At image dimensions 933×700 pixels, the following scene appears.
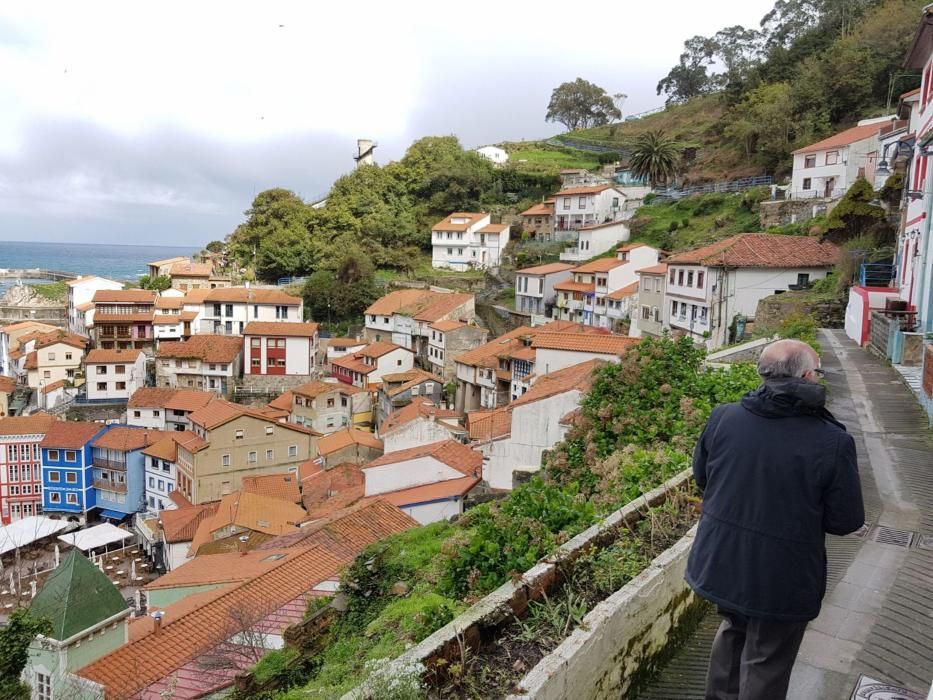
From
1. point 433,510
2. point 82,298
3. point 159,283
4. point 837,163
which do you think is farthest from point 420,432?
point 82,298

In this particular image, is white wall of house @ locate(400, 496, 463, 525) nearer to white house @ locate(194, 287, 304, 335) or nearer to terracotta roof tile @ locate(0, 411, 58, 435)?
terracotta roof tile @ locate(0, 411, 58, 435)

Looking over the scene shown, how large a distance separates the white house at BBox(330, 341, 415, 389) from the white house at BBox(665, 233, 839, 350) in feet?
67.4

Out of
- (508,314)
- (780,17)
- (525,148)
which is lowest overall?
(508,314)

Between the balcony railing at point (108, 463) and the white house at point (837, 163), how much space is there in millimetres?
45444

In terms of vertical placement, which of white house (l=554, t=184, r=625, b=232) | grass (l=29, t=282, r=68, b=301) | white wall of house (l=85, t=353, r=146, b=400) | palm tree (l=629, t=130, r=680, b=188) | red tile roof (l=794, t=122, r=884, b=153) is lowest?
white wall of house (l=85, t=353, r=146, b=400)

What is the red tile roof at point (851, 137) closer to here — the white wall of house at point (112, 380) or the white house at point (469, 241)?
the white house at point (469, 241)

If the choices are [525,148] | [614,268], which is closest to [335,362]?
[614,268]

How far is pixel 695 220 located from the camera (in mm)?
49938

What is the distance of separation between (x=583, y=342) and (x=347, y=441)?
1447 centimetres

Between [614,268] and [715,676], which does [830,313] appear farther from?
[715,676]

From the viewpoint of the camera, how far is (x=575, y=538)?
5602 millimetres

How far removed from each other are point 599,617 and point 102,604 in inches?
534

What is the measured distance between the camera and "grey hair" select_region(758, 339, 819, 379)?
3234 mm

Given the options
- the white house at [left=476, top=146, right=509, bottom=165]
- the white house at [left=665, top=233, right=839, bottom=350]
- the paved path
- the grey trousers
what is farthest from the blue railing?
the white house at [left=476, top=146, right=509, bottom=165]
